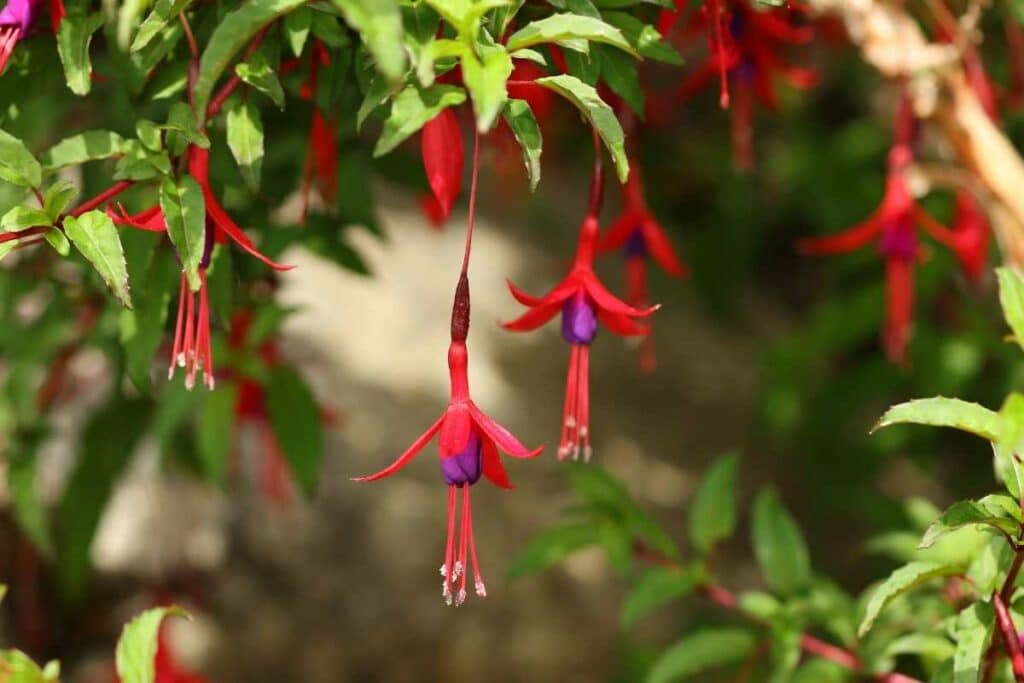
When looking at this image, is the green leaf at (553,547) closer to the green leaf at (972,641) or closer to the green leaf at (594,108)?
the green leaf at (972,641)

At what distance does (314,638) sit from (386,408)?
42cm

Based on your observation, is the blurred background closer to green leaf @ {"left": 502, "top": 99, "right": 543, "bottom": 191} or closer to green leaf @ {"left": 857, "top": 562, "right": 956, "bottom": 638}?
green leaf @ {"left": 502, "top": 99, "right": 543, "bottom": 191}

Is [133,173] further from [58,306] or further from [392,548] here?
[392,548]

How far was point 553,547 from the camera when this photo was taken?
1.11 meters

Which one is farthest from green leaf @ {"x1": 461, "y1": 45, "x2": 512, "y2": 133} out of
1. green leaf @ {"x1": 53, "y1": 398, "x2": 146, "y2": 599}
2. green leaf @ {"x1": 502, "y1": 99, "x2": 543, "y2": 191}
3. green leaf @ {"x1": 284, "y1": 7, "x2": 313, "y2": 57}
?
green leaf @ {"x1": 53, "y1": 398, "x2": 146, "y2": 599}

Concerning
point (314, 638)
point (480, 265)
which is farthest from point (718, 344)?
point (314, 638)

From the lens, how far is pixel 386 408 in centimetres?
206

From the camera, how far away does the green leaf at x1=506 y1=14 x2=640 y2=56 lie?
668 mm

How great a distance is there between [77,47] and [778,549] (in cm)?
76

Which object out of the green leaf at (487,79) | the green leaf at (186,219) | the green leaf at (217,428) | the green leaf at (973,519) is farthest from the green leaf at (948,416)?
the green leaf at (217,428)

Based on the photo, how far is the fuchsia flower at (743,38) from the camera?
2.80 ft

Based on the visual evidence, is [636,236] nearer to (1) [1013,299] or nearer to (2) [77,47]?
(1) [1013,299]

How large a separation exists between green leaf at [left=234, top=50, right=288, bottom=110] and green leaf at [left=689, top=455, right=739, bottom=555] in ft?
1.94

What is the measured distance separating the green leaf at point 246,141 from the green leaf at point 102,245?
0.09 meters
